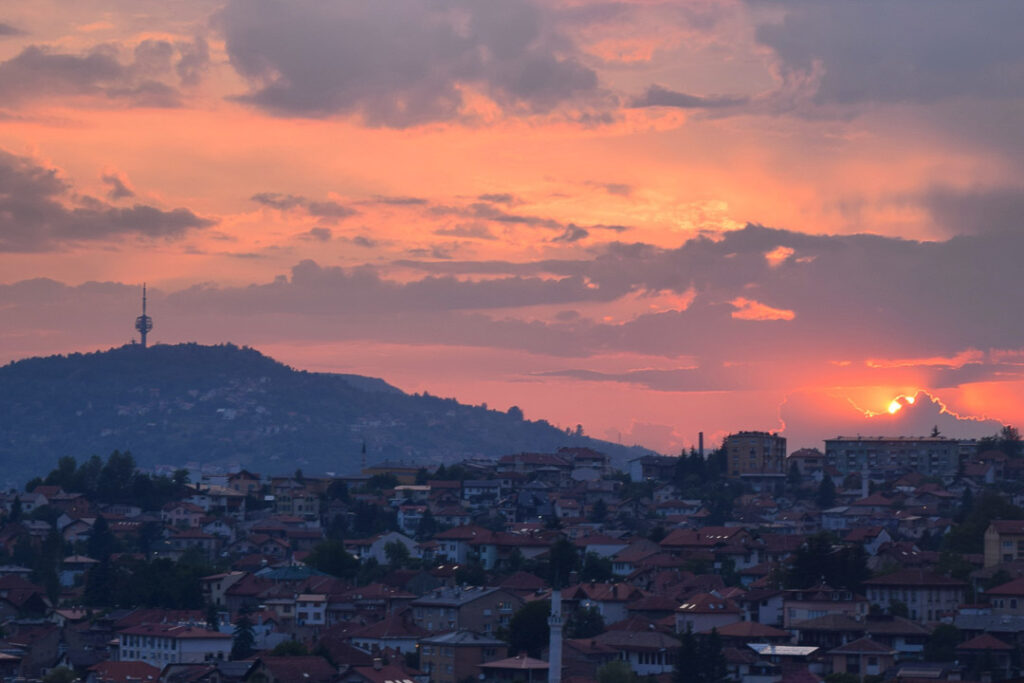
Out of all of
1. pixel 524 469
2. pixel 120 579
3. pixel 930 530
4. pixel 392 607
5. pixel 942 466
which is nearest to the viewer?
pixel 392 607

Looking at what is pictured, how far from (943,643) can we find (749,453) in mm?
73477

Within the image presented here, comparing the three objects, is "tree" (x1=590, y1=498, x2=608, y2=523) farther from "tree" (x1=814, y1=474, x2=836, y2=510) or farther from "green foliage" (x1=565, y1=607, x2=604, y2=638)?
"green foliage" (x1=565, y1=607, x2=604, y2=638)

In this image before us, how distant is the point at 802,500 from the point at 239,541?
4255 cm

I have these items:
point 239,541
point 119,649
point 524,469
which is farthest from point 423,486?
point 119,649

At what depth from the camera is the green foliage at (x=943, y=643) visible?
79250 mm

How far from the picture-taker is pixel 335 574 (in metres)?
115

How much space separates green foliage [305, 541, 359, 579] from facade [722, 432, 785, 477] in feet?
146

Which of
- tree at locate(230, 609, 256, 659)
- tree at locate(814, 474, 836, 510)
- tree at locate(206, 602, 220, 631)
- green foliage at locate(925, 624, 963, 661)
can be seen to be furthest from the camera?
tree at locate(814, 474, 836, 510)

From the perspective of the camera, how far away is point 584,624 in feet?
305

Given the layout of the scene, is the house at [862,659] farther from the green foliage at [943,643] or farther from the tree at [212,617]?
the tree at [212,617]

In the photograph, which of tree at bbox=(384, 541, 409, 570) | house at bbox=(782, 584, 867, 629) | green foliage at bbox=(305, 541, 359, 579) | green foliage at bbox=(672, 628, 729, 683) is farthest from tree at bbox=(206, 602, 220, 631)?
house at bbox=(782, 584, 867, 629)

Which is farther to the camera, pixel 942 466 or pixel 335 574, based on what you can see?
pixel 942 466

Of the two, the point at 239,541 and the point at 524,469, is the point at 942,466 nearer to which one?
the point at 524,469

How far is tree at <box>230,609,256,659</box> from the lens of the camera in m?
89.6
